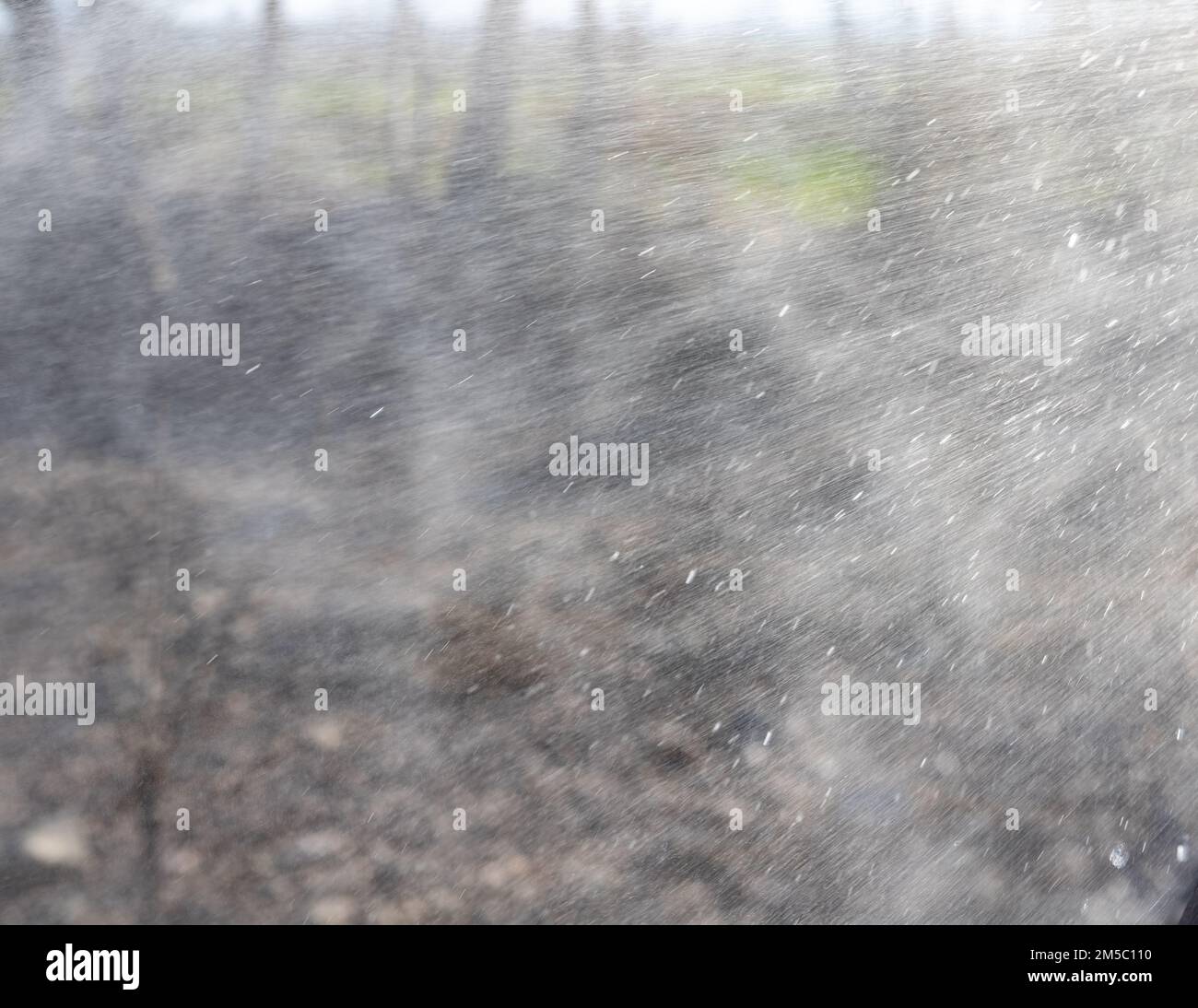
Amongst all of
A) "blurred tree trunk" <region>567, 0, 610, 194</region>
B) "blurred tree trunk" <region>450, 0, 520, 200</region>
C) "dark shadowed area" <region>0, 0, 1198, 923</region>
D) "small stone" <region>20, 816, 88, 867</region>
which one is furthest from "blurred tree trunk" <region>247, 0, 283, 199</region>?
"small stone" <region>20, 816, 88, 867</region>

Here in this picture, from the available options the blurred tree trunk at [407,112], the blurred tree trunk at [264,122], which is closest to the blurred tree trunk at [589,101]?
the blurred tree trunk at [407,112]

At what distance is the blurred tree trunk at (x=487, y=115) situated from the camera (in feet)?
4.92

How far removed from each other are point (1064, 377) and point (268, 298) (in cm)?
136

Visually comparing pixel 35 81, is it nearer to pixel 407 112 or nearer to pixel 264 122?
pixel 264 122

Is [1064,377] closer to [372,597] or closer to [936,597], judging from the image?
[936,597]

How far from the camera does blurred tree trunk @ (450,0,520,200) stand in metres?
1.50

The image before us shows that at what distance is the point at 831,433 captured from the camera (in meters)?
1.52

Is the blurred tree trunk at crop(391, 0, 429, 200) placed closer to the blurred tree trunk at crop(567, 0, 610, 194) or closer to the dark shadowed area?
the dark shadowed area

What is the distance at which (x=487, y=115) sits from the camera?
150 cm

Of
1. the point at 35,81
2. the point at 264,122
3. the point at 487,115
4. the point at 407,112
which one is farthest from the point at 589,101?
the point at 35,81

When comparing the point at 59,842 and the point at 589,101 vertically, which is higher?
the point at 589,101

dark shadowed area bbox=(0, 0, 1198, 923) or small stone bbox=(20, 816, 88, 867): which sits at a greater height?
dark shadowed area bbox=(0, 0, 1198, 923)

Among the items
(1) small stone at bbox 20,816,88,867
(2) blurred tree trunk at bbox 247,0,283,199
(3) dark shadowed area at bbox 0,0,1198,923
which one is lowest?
(1) small stone at bbox 20,816,88,867

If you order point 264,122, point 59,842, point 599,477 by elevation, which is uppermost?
point 264,122
